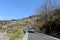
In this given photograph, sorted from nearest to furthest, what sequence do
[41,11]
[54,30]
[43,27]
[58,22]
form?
A: [58,22] < [54,30] < [43,27] < [41,11]

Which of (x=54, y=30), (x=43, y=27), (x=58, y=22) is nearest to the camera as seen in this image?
(x=58, y=22)

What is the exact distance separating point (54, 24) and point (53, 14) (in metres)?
3.59

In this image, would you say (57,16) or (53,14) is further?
(53,14)

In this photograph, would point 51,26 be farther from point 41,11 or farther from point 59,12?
point 41,11

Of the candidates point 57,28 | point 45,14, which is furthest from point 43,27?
point 57,28

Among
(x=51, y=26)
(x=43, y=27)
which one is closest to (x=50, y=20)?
(x=51, y=26)

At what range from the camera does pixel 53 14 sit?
55.3 metres

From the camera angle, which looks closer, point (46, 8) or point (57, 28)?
point (57, 28)

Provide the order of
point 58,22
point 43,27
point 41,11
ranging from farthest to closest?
point 41,11, point 43,27, point 58,22

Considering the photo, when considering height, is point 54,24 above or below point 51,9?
below

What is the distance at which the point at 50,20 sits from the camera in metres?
54.6

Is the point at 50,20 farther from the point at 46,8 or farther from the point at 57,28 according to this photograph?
the point at 46,8

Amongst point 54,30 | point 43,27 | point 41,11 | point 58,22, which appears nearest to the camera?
point 58,22

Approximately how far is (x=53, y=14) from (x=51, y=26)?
11.4 feet
